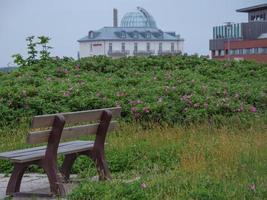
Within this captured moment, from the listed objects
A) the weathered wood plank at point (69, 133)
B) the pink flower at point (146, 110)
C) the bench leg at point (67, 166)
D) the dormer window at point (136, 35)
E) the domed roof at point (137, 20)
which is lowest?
the bench leg at point (67, 166)

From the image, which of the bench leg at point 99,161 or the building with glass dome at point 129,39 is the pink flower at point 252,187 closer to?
the bench leg at point 99,161

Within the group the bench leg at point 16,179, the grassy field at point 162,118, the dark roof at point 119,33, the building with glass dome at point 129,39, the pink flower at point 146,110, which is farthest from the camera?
the dark roof at point 119,33

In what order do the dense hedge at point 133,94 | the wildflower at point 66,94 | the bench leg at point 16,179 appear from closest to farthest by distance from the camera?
the bench leg at point 16,179
the dense hedge at point 133,94
the wildflower at point 66,94

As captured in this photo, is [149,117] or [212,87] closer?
[149,117]

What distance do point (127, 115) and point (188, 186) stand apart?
6450mm

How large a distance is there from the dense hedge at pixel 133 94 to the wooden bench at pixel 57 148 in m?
4.77

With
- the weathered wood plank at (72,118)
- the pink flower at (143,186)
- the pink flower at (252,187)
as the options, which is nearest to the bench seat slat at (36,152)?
the weathered wood plank at (72,118)

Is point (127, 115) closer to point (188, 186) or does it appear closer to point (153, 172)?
point (153, 172)

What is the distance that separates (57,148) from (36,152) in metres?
0.28

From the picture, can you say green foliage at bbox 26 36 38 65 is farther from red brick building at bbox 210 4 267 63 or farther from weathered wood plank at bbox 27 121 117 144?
red brick building at bbox 210 4 267 63

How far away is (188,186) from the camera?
721cm

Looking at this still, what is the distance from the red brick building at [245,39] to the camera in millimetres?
84062

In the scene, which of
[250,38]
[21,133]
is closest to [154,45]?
[250,38]

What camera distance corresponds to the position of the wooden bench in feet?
24.8
